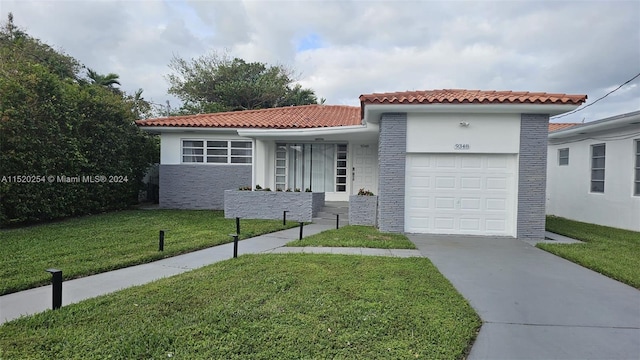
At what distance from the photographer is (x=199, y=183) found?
47.0 feet

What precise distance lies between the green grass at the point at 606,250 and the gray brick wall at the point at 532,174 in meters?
0.91

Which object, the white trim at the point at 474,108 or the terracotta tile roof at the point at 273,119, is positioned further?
the terracotta tile roof at the point at 273,119

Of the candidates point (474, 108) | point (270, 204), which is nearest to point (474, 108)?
point (474, 108)

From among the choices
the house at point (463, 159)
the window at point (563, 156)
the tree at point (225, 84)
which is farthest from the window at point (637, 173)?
the tree at point (225, 84)

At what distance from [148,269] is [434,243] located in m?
6.22

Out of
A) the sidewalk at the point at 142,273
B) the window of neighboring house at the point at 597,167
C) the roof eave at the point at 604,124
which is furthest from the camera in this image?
the window of neighboring house at the point at 597,167

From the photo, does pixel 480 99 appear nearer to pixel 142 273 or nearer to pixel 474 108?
pixel 474 108

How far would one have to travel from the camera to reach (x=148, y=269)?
5723 mm

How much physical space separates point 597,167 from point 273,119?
12.8 meters

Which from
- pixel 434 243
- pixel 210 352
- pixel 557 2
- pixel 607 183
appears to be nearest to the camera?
pixel 210 352

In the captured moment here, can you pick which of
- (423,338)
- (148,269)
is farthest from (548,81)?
(148,269)

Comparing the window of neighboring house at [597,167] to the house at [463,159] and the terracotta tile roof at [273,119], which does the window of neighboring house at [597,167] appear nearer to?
the house at [463,159]

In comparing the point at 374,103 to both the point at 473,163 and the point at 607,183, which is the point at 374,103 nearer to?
the point at 473,163

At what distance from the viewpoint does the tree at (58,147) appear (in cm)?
909
